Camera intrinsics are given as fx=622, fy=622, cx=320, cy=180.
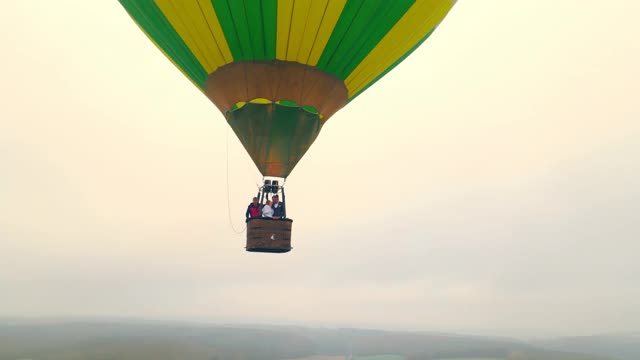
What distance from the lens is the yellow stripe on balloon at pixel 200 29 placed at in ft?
38.2

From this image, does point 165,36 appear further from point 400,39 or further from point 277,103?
point 400,39

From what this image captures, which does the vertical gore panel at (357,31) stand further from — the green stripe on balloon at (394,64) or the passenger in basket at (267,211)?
the passenger in basket at (267,211)

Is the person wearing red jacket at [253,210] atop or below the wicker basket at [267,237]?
atop

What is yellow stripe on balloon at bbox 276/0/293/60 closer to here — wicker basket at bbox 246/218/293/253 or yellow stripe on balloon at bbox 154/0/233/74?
yellow stripe on balloon at bbox 154/0/233/74

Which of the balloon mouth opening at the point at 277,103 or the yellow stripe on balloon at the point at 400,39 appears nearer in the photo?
the balloon mouth opening at the point at 277,103

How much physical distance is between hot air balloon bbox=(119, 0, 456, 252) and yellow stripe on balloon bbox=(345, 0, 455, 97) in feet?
0.09

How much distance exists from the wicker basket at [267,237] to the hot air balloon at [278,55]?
2cm

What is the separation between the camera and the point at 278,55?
39.1ft

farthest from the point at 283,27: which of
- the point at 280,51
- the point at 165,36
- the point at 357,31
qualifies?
the point at 165,36

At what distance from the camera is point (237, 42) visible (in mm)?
11836

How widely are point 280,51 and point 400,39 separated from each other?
271 centimetres

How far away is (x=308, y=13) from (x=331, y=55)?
105cm

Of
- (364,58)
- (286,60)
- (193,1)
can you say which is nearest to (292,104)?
(286,60)

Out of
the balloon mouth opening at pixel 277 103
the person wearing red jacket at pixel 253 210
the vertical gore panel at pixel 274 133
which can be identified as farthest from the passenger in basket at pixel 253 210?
the balloon mouth opening at pixel 277 103
